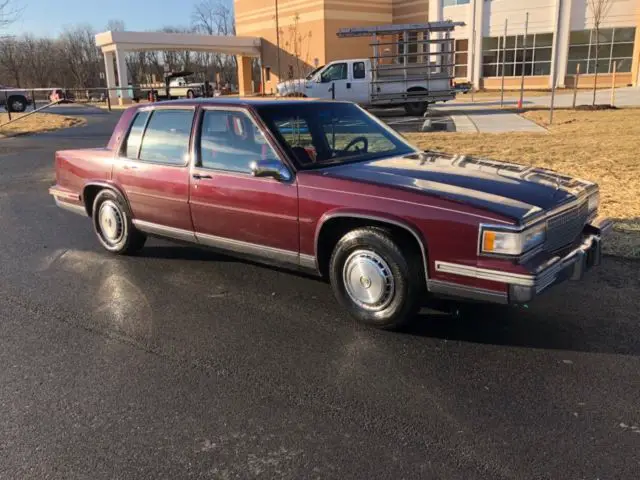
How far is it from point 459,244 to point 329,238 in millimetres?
1087

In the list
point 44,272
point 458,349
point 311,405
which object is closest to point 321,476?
point 311,405

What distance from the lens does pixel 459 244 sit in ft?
11.6

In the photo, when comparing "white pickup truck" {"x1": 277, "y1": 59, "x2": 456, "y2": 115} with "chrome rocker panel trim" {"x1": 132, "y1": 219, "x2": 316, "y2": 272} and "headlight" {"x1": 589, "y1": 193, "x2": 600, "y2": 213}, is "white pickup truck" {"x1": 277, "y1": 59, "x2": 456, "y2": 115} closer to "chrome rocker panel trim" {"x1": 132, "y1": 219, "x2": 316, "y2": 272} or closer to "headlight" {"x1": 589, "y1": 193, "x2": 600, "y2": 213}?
"chrome rocker panel trim" {"x1": 132, "y1": 219, "x2": 316, "y2": 272}

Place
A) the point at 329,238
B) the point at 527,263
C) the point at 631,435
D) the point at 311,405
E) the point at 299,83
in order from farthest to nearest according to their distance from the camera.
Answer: the point at 299,83 → the point at 329,238 → the point at 527,263 → the point at 311,405 → the point at 631,435

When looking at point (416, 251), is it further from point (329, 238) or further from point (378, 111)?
point (378, 111)

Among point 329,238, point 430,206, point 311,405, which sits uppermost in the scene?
point 430,206

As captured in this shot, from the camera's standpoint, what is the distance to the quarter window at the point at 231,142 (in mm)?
4574

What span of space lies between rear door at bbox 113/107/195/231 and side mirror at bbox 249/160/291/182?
97cm

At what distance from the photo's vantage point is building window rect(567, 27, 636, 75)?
37406 millimetres

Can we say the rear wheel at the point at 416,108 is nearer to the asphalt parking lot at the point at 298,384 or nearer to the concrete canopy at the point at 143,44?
the asphalt parking lot at the point at 298,384

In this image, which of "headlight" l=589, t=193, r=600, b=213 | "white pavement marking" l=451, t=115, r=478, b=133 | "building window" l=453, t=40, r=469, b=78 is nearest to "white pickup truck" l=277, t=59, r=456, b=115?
"white pavement marking" l=451, t=115, r=478, b=133

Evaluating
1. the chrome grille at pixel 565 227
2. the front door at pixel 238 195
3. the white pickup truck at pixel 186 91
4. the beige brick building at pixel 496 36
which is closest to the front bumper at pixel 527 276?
the chrome grille at pixel 565 227

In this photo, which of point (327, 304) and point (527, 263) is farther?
point (327, 304)

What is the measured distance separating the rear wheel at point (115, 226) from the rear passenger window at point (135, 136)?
47 cm
